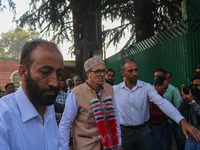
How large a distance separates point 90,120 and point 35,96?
1.88 metres

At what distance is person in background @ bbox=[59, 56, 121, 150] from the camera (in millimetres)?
3150

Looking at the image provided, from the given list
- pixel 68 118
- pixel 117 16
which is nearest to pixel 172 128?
pixel 68 118

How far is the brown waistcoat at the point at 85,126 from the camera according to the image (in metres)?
3.16

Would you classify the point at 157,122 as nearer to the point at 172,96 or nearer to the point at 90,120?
the point at 172,96

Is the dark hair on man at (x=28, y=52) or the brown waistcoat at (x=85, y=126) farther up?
the dark hair on man at (x=28, y=52)

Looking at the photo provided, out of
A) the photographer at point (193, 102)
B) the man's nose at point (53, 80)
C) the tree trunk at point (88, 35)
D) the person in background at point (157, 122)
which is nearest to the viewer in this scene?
the man's nose at point (53, 80)

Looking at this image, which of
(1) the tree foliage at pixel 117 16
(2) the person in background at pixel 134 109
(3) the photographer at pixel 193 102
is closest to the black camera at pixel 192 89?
(3) the photographer at pixel 193 102

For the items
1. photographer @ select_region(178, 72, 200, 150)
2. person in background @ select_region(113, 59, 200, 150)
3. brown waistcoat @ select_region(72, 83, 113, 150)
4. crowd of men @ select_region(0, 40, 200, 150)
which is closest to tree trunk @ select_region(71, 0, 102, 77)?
crowd of men @ select_region(0, 40, 200, 150)

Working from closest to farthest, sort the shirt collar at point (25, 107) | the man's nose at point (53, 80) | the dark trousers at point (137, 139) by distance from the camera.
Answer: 1. the shirt collar at point (25, 107)
2. the man's nose at point (53, 80)
3. the dark trousers at point (137, 139)

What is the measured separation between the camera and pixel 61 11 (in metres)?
9.35

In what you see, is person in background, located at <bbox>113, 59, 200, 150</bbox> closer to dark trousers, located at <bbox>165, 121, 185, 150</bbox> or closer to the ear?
dark trousers, located at <bbox>165, 121, 185, 150</bbox>

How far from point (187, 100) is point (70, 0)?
5841 millimetres

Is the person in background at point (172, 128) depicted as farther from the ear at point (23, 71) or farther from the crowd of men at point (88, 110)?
the ear at point (23, 71)

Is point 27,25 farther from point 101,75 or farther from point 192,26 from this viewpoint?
point 101,75
